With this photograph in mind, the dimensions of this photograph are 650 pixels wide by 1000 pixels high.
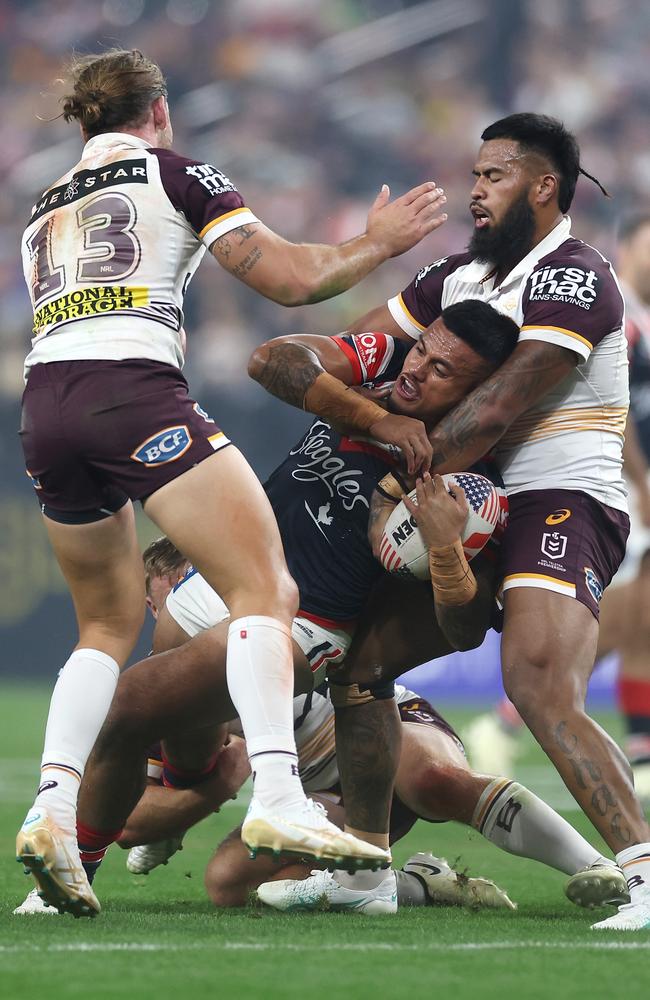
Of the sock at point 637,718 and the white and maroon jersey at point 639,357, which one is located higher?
the white and maroon jersey at point 639,357

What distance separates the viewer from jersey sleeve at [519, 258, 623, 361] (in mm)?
4098

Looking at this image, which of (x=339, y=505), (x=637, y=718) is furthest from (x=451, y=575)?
(x=637, y=718)

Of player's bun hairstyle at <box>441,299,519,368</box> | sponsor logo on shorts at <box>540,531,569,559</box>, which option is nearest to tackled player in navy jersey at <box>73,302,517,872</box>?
player's bun hairstyle at <box>441,299,519,368</box>

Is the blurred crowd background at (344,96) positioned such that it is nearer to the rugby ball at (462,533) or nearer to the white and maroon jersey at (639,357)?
the white and maroon jersey at (639,357)

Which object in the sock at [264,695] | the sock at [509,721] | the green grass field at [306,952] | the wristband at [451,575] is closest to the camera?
the green grass field at [306,952]

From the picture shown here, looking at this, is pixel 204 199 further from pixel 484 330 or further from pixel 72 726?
pixel 72 726

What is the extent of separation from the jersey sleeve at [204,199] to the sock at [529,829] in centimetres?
190

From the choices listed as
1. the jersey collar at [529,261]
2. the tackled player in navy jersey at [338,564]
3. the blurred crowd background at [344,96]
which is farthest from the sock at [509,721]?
the blurred crowd background at [344,96]

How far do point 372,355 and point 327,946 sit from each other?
1.85 meters

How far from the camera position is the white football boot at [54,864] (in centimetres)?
354

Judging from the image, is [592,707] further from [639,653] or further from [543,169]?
[543,169]

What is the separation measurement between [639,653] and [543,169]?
365 cm

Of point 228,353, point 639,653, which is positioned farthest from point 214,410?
point 639,653

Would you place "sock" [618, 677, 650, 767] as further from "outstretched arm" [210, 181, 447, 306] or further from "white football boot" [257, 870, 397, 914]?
"outstretched arm" [210, 181, 447, 306]
